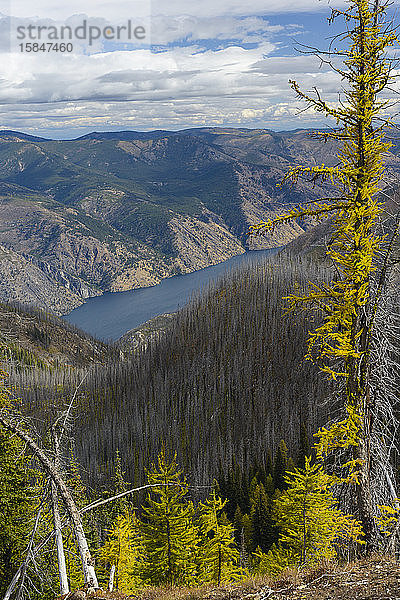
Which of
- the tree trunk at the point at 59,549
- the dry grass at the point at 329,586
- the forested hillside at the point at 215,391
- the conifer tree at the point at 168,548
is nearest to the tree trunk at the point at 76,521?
the tree trunk at the point at 59,549

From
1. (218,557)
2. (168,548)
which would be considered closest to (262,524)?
(218,557)

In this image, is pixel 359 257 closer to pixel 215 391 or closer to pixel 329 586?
pixel 329 586

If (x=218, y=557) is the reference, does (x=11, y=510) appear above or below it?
above

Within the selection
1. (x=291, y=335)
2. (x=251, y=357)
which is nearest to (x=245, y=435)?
(x=251, y=357)

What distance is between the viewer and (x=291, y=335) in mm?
101812

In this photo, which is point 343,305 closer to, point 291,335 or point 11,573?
point 11,573

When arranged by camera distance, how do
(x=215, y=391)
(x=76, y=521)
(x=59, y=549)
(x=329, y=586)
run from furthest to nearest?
(x=215, y=391)
(x=76, y=521)
(x=329, y=586)
(x=59, y=549)

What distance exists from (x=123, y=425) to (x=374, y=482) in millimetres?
94288

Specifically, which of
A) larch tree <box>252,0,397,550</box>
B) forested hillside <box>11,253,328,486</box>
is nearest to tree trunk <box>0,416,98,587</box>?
larch tree <box>252,0,397,550</box>

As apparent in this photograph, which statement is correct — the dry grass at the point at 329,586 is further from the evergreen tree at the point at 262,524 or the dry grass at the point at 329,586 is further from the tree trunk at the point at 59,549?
the evergreen tree at the point at 262,524

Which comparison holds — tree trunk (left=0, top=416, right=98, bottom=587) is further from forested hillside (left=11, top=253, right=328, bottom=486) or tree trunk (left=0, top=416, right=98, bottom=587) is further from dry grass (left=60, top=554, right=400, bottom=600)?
forested hillside (left=11, top=253, right=328, bottom=486)

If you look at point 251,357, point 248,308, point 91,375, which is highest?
point 248,308

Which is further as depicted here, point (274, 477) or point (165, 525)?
point (274, 477)

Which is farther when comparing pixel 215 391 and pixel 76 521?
pixel 215 391
